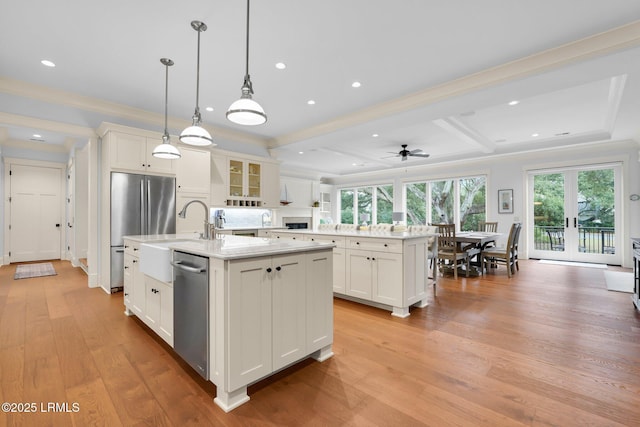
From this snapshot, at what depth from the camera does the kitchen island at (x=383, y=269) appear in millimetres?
3270

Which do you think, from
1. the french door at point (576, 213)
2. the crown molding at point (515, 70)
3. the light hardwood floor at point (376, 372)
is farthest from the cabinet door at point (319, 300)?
the french door at point (576, 213)

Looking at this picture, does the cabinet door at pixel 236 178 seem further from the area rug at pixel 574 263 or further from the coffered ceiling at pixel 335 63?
the area rug at pixel 574 263

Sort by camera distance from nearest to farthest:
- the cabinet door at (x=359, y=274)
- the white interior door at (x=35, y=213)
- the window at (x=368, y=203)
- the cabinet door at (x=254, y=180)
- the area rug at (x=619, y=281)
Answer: the cabinet door at (x=359, y=274), the area rug at (x=619, y=281), the cabinet door at (x=254, y=180), the white interior door at (x=35, y=213), the window at (x=368, y=203)

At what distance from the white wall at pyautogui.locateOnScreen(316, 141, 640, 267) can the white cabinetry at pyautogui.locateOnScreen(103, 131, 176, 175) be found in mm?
7169

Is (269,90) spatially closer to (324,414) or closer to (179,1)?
(179,1)

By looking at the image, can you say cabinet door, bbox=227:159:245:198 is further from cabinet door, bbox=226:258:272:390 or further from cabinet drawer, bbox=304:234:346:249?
cabinet door, bbox=226:258:272:390

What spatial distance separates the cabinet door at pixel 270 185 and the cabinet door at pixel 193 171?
1450 millimetres

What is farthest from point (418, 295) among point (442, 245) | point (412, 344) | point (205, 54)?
point (205, 54)

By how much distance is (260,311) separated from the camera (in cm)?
185

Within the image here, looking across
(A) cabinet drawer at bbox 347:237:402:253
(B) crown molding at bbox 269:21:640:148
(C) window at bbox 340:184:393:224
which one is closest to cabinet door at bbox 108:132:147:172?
(B) crown molding at bbox 269:21:640:148

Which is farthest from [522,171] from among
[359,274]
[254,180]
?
[254,180]

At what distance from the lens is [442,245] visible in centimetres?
535

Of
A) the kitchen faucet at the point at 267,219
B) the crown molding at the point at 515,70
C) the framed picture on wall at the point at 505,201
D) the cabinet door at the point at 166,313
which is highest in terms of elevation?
the crown molding at the point at 515,70

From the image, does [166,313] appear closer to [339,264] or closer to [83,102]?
[339,264]
